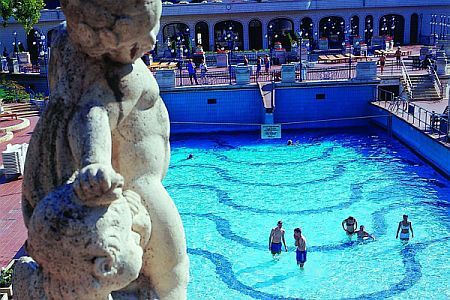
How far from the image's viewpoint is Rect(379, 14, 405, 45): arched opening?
4628 cm

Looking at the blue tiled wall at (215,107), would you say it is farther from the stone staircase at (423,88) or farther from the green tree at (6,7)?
the green tree at (6,7)

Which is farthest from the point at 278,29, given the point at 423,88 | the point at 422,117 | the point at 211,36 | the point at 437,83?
the point at 422,117

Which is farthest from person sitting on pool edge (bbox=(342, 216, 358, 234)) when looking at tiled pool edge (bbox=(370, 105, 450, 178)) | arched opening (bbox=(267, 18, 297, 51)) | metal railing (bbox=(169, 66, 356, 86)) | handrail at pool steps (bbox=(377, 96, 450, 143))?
arched opening (bbox=(267, 18, 297, 51))

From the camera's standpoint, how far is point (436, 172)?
64.6 ft

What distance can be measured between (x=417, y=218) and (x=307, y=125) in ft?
38.3

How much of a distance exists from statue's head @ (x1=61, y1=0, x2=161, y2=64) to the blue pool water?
9317 mm

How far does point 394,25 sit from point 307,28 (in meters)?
6.52

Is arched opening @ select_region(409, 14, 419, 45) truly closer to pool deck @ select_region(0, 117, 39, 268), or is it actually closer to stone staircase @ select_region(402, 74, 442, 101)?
stone staircase @ select_region(402, 74, 442, 101)

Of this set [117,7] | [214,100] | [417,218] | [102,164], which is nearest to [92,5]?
[117,7]

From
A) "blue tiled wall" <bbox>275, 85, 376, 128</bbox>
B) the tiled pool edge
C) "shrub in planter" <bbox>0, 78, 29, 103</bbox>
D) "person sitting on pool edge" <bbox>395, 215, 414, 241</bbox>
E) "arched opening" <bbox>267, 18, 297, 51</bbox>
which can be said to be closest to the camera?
"person sitting on pool edge" <bbox>395, 215, 414, 241</bbox>

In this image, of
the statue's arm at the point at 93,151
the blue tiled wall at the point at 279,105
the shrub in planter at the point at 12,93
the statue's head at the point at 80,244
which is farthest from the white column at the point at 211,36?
the statue's head at the point at 80,244

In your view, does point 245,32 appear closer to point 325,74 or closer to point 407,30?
point 407,30

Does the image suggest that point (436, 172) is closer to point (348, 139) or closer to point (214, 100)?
point (348, 139)

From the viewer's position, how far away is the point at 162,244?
11.7 feet
